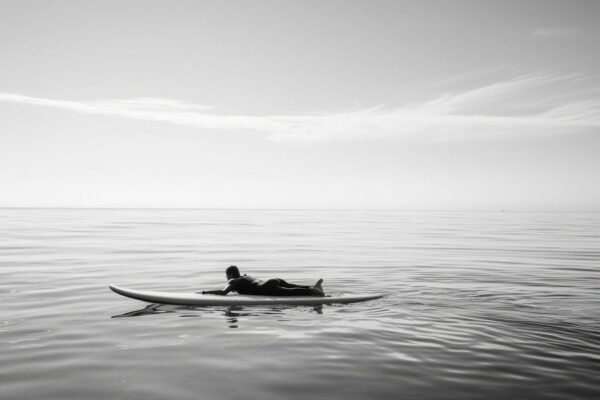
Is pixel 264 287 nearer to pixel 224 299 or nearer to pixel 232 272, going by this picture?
pixel 232 272

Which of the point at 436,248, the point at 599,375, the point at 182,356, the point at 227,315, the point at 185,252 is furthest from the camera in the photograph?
the point at 436,248

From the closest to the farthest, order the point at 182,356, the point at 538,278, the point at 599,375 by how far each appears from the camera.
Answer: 1. the point at 599,375
2. the point at 182,356
3. the point at 538,278

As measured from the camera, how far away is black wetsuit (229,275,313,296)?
12.4 meters

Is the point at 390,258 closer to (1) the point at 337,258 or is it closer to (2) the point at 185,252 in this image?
(1) the point at 337,258

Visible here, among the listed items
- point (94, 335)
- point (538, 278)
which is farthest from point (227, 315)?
point (538, 278)

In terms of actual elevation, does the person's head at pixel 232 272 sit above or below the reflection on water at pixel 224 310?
above

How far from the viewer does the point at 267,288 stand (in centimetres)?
1248

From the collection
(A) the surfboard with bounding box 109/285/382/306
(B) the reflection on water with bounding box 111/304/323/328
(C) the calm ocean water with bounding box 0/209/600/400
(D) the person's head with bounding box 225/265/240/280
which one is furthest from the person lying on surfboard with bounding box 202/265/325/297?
(C) the calm ocean water with bounding box 0/209/600/400

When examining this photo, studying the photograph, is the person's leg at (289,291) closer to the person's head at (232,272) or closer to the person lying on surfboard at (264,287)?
the person lying on surfboard at (264,287)

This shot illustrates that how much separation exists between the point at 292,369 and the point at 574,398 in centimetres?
402

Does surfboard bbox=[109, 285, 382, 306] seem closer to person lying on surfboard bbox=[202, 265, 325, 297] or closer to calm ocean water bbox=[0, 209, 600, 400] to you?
person lying on surfboard bbox=[202, 265, 325, 297]

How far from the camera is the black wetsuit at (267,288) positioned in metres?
12.4

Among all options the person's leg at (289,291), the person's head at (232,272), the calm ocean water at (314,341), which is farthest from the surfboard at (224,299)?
the person's head at (232,272)

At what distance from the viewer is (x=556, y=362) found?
7234 millimetres
